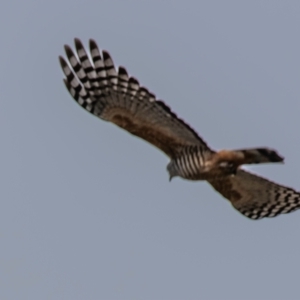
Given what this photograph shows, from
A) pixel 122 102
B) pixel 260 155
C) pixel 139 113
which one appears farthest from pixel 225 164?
pixel 122 102

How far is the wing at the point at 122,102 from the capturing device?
498 inches

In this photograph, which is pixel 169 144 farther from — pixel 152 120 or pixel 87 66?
pixel 87 66

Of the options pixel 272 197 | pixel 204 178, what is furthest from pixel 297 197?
pixel 204 178

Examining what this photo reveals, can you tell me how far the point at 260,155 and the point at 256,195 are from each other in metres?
1.72

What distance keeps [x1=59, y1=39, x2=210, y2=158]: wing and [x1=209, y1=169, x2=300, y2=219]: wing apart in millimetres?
944

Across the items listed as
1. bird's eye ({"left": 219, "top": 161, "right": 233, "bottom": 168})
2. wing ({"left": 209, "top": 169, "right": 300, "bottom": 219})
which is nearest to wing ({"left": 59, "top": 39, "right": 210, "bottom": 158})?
bird's eye ({"left": 219, "top": 161, "right": 233, "bottom": 168})

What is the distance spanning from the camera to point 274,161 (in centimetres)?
1211

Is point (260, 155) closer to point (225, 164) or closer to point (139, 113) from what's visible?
point (225, 164)

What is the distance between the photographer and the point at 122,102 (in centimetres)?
1277

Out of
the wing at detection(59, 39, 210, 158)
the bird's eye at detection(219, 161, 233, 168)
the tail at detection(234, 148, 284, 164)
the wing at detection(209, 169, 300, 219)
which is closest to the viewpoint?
the tail at detection(234, 148, 284, 164)

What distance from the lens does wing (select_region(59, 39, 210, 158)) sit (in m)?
12.7

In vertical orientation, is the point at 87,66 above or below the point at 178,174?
above

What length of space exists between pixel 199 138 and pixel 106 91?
51.2 inches

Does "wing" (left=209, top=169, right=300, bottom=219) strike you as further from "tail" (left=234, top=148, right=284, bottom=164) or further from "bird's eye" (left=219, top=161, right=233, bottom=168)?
"tail" (left=234, top=148, right=284, bottom=164)
